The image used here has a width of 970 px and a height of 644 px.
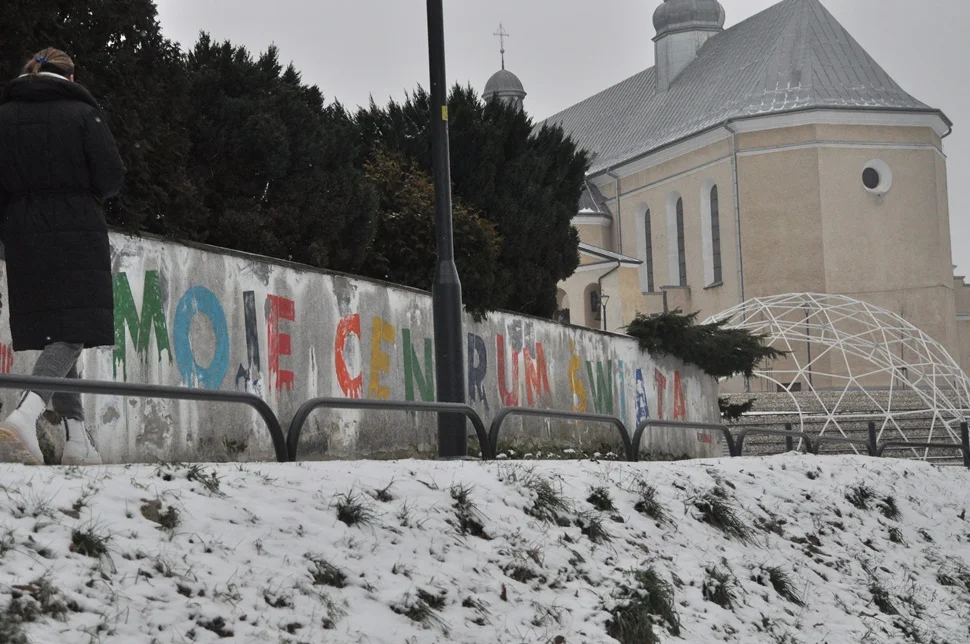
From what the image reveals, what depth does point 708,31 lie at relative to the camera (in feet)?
209

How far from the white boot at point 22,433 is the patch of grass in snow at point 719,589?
12.1 feet

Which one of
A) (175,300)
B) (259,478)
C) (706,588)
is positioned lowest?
(706,588)

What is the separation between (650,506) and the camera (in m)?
8.56

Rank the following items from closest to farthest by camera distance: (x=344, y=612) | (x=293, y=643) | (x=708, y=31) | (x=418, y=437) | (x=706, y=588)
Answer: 1. (x=293, y=643)
2. (x=344, y=612)
3. (x=706, y=588)
4. (x=418, y=437)
5. (x=708, y=31)

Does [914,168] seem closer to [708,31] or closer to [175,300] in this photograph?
[708,31]

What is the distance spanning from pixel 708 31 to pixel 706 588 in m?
58.3

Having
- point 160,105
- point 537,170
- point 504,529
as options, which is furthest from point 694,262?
point 504,529

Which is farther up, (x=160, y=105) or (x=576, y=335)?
(x=160, y=105)

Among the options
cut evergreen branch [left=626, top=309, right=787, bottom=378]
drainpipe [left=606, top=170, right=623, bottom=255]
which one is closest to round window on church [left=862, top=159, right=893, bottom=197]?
drainpipe [left=606, top=170, right=623, bottom=255]

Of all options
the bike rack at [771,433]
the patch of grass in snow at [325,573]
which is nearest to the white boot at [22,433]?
the patch of grass in snow at [325,573]

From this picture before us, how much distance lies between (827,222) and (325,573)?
Answer: 145 feet

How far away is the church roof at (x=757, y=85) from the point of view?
4997 cm

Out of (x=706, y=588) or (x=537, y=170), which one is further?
(x=537, y=170)

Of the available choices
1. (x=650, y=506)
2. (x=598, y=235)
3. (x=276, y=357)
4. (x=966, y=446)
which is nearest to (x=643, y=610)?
(x=650, y=506)
